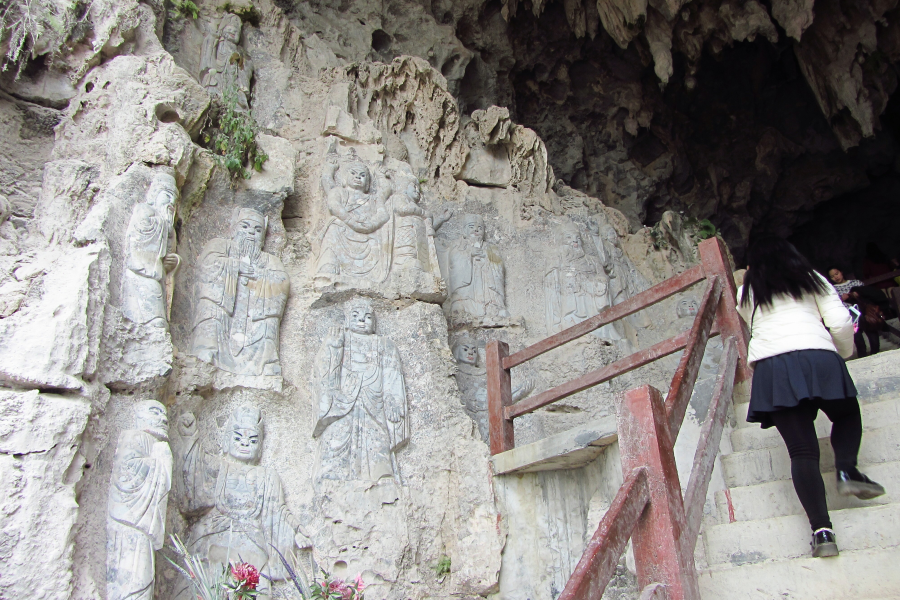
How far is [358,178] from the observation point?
24.0 ft

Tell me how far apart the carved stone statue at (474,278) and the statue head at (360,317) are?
6.20 feet

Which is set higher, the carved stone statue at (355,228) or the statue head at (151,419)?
the carved stone statue at (355,228)

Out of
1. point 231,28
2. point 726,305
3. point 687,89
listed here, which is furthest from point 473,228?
point 687,89

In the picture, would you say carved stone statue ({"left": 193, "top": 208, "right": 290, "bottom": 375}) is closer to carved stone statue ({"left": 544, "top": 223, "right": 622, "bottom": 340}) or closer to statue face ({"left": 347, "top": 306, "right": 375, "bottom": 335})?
statue face ({"left": 347, "top": 306, "right": 375, "bottom": 335})

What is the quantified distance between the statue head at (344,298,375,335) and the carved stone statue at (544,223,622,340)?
2.80 meters

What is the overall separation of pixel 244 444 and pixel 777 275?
13.3ft

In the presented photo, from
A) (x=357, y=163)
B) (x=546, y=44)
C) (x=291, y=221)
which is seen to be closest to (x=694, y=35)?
(x=546, y=44)

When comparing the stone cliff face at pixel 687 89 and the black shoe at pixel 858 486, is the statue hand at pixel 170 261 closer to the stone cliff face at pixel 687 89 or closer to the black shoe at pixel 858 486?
the black shoe at pixel 858 486

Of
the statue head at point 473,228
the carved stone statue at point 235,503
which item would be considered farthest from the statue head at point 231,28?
the carved stone statue at point 235,503

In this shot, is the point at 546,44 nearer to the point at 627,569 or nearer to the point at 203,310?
the point at 203,310

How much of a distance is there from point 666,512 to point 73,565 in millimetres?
3345

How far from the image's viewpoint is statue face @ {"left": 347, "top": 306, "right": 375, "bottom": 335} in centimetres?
641

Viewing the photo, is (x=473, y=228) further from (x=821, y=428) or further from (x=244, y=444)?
(x=821, y=428)

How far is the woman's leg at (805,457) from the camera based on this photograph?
285cm
